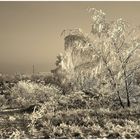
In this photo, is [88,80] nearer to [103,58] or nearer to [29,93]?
[103,58]

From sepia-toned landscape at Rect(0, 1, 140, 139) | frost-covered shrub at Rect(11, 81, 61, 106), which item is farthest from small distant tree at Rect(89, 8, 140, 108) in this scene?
frost-covered shrub at Rect(11, 81, 61, 106)

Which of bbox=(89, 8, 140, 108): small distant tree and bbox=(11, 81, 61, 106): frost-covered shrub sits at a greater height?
bbox=(89, 8, 140, 108): small distant tree

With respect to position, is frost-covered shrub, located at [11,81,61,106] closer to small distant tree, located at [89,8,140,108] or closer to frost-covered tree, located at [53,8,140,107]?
frost-covered tree, located at [53,8,140,107]

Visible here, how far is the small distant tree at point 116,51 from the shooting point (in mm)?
4059

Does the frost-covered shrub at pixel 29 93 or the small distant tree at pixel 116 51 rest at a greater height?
the small distant tree at pixel 116 51

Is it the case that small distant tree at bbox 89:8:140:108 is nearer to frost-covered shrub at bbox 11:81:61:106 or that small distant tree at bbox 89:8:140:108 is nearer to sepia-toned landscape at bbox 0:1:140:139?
sepia-toned landscape at bbox 0:1:140:139

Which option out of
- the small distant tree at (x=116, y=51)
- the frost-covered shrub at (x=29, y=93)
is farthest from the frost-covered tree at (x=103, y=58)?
the frost-covered shrub at (x=29, y=93)

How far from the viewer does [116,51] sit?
4094 mm

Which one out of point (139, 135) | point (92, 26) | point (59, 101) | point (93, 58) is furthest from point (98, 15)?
point (139, 135)

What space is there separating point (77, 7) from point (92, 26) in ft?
0.72

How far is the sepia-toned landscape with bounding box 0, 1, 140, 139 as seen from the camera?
13.1 feet

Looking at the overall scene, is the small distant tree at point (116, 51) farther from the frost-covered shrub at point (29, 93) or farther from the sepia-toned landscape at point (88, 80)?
the frost-covered shrub at point (29, 93)

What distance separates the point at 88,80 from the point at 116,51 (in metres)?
0.37

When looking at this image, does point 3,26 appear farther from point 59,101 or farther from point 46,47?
point 59,101
